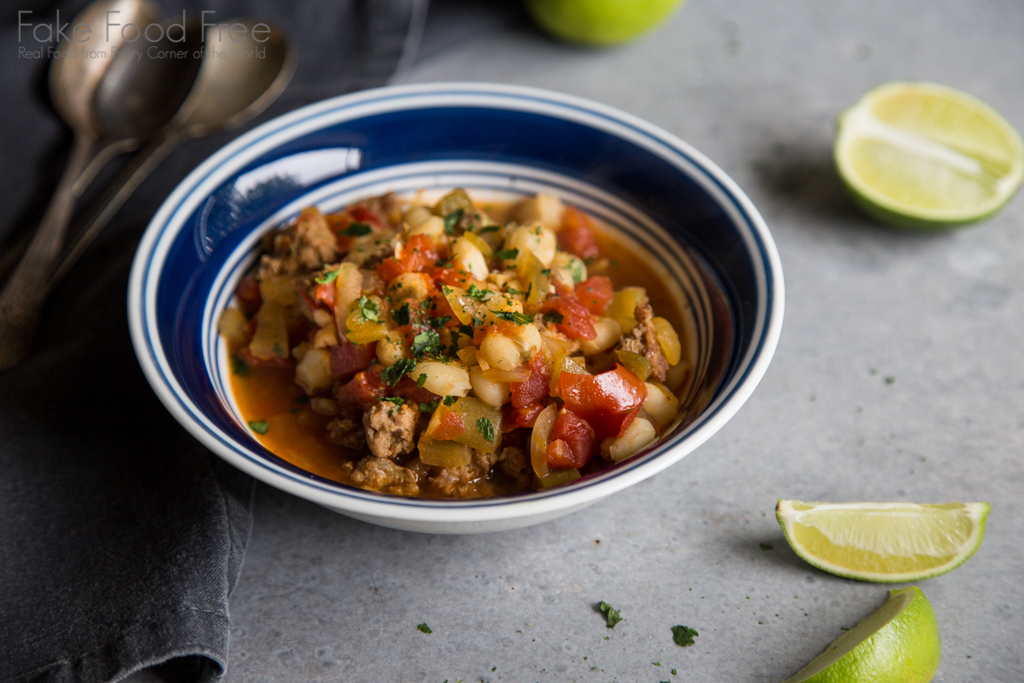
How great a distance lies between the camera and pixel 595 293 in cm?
295

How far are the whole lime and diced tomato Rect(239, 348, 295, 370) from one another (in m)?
2.65

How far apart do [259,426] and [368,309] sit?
22.7 inches

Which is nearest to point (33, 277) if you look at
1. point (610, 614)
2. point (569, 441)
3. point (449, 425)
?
point (449, 425)

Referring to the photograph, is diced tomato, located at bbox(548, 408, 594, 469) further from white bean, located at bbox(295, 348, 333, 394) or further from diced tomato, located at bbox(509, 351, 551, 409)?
white bean, located at bbox(295, 348, 333, 394)

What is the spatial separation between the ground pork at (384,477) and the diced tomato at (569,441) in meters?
0.46

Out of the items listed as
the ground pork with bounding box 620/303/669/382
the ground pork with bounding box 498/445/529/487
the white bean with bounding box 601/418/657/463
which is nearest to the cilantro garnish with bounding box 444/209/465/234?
the ground pork with bounding box 620/303/669/382

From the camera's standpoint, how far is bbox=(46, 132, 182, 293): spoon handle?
356 centimetres

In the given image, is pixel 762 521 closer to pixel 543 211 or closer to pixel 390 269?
pixel 543 211

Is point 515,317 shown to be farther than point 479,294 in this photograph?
No

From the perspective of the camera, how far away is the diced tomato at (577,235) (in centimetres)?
325

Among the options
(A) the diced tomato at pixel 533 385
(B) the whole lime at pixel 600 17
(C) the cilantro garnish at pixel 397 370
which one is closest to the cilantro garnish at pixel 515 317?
(A) the diced tomato at pixel 533 385

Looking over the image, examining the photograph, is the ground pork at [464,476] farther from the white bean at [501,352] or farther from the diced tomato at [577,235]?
the diced tomato at [577,235]

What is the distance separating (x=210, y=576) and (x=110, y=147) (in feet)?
8.11

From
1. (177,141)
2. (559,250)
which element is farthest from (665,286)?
(177,141)
